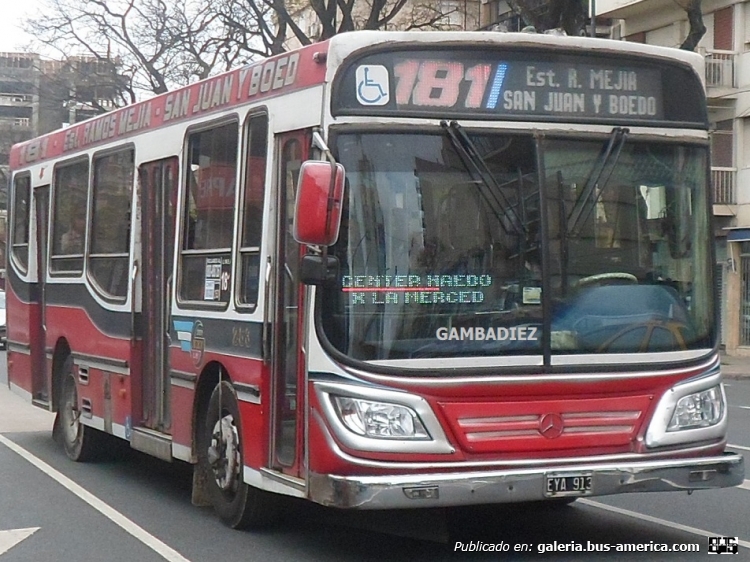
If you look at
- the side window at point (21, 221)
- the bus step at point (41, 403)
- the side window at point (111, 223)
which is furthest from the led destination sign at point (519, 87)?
the side window at point (21, 221)

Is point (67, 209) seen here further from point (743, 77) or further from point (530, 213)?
point (743, 77)

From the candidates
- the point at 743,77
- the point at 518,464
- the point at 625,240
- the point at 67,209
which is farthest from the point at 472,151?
the point at 743,77

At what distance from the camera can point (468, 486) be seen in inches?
287

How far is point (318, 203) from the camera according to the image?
7133 millimetres

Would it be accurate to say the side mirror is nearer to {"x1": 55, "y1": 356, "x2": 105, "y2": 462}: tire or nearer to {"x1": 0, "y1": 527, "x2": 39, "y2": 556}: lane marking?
{"x1": 0, "y1": 527, "x2": 39, "y2": 556}: lane marking

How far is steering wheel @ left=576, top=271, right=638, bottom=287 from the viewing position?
25.8 ft

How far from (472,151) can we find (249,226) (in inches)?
67.7

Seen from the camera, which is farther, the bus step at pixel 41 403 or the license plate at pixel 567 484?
the bus step at pixel 41 403

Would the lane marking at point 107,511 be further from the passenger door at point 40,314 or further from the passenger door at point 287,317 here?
the passenger door at point 287,317

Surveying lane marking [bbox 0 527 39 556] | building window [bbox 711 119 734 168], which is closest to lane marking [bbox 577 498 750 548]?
lane marking [bbox 0 527 39 556]

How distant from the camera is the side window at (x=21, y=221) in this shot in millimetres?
14383

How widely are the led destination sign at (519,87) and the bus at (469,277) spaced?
1cm

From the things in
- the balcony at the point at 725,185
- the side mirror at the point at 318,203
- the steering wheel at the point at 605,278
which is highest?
the balcony at the point at 725,185

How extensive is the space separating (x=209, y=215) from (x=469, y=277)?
8.10ft
